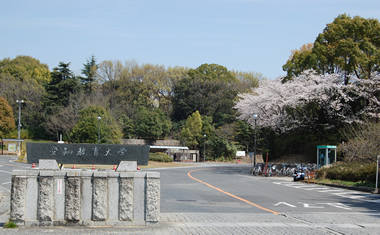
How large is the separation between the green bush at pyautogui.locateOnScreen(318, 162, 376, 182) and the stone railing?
17.4 meters

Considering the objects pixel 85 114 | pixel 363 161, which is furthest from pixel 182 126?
pixel 363 161

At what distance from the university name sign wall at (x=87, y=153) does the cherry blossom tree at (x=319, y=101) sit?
2906 cm

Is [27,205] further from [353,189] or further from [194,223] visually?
[353,189]

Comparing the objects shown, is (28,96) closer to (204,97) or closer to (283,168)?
(204,97)

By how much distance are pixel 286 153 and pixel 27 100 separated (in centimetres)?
5061

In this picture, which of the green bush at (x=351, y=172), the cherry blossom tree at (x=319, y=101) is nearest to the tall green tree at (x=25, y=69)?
the cherry blossom tree at (x=319, y=101)

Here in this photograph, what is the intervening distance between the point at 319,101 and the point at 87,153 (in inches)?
1301

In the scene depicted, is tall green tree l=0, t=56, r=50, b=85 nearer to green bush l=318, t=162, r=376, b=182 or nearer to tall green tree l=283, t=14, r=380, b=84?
tall green tree l=283, t=14, r=380, b=84

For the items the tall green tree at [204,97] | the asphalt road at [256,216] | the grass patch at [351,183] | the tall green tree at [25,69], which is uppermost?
the tall green tree at [25,69]

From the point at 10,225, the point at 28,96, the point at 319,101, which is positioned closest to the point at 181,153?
the point at 28,96

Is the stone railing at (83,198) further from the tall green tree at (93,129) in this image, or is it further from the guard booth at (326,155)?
the tall green tree at (93,129)

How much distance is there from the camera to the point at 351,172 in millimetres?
25250

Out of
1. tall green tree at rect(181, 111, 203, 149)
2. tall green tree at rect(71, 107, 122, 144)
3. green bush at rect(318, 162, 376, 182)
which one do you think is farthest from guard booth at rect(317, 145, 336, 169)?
tall green tree at rect(181, 111, 203, 149)

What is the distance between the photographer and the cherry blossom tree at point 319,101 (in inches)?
1449
